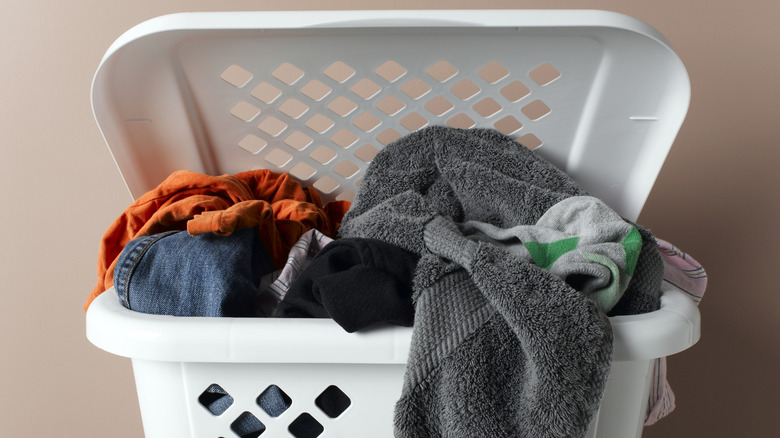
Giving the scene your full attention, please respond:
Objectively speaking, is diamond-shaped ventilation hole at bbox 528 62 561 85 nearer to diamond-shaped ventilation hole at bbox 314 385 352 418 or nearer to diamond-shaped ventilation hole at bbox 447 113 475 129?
diamond-shaped ventilation hole at bbox 447 113 475 129

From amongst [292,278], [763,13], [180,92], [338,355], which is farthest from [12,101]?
[763,13]

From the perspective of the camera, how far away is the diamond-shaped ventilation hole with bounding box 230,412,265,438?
21.3 inches

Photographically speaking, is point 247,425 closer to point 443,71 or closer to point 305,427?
point 305,427

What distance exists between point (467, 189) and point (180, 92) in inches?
13.0

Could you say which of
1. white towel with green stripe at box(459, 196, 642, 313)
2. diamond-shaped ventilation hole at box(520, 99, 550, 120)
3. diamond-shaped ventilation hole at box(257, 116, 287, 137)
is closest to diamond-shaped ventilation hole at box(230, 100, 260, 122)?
diamond-shaped ventilation hole at box(257, 116, 287, 137)

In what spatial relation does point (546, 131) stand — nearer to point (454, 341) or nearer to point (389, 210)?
point (389, 210)

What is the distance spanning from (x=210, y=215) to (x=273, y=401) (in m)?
0.17

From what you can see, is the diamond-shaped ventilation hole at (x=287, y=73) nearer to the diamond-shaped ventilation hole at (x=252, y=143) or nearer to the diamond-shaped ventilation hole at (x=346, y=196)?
the diamond-shaped ventilation hole at (x=252, y=143)

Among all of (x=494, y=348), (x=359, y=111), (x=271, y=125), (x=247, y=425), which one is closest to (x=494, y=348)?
(x=494, y=348)

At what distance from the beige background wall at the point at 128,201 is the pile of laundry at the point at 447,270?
40 centimetres

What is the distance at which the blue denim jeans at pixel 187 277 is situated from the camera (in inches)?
20.6

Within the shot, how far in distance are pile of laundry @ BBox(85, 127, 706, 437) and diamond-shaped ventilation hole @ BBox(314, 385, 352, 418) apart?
0.08 m

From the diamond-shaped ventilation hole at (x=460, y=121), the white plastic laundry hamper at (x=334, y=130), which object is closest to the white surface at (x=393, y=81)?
the white plastic laundry hamper at (x=334, y=130)

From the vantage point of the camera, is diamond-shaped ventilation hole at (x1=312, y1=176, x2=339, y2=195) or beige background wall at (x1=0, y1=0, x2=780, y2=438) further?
beige background wall at (x1=0, y1=0, x2=780, y2=438)
